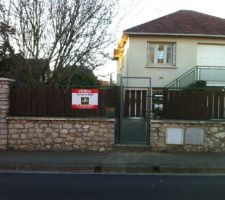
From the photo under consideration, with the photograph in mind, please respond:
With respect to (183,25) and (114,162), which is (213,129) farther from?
(183,25)

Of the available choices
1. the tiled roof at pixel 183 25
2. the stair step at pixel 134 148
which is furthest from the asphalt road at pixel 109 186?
the tiled roof at pixel 183 25

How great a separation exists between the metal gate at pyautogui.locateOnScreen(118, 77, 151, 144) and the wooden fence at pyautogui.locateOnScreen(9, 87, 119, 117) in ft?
1.16

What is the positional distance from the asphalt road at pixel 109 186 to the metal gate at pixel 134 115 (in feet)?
13.2

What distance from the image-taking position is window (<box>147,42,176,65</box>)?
91.3 feet

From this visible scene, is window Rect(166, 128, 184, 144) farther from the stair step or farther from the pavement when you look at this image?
the stair step

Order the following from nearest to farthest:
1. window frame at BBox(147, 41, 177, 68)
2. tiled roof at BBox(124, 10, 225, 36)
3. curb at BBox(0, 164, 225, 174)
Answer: curb at BBox(0, 164, 225, 174) → tiled roof at BBox(124, 10, 225, 36) → window frame at BBox(147, 41, 177, 68)

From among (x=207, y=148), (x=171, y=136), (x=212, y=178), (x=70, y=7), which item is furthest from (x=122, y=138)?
(x=70, y=7)

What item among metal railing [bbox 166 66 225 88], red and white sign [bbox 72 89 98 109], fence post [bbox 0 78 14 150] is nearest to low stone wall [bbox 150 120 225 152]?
red and white sign [bbox 72 89 98 109]

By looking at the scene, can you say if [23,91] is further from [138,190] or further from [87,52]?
[138,190]

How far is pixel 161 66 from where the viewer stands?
27.8 m

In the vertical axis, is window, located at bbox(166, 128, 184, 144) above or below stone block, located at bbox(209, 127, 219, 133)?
below

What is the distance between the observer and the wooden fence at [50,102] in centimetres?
1560

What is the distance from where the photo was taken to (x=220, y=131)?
50.8ft

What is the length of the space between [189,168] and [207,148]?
10.5ft
